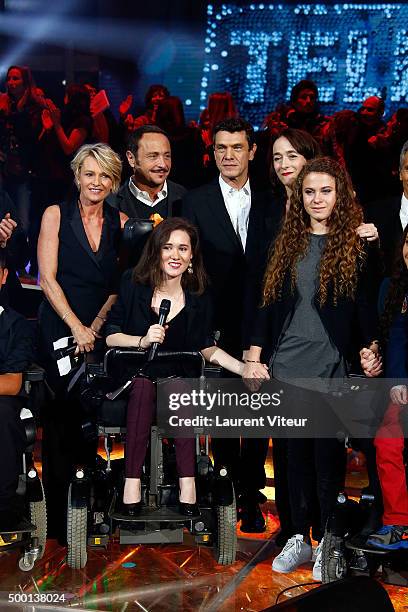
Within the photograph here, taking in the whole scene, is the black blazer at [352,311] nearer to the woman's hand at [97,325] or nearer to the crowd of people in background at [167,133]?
the woman's hand at [97,325]

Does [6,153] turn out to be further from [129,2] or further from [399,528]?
[399,528]

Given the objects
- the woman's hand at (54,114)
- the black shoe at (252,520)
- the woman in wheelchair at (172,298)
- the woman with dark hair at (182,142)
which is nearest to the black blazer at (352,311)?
the woman in wheelchair at (172,298)

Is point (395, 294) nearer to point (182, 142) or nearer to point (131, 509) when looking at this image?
point (131, 509)

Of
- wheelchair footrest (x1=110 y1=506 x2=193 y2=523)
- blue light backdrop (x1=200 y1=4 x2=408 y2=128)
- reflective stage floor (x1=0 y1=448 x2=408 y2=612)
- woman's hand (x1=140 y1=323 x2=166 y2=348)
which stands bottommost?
reflective stage floor (x1=0 y1=448 x2=408 y2=612)

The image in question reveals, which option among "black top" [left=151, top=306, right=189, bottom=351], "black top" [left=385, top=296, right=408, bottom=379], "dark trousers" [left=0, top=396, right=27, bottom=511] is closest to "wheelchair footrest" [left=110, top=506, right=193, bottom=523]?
"dark trousers" [left=0, top=396, right=27, bottom=511]

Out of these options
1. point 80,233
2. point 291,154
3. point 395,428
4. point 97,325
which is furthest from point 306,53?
point 395,428

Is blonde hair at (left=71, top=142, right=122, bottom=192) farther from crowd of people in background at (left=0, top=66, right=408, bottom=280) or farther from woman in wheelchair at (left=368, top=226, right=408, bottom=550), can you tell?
crowd of people in background at (left=0, top=66, right=408, bottom=280)

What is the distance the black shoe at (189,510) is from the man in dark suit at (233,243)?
1.91ft

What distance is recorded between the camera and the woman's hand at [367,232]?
12.2 feet

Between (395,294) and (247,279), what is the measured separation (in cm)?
66

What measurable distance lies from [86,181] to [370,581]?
3028 millimetres

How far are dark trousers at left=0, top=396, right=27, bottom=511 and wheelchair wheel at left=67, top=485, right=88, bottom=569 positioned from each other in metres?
0.23

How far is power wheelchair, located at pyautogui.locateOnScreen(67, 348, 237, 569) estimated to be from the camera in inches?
146

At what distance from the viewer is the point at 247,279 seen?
408 centimetres
